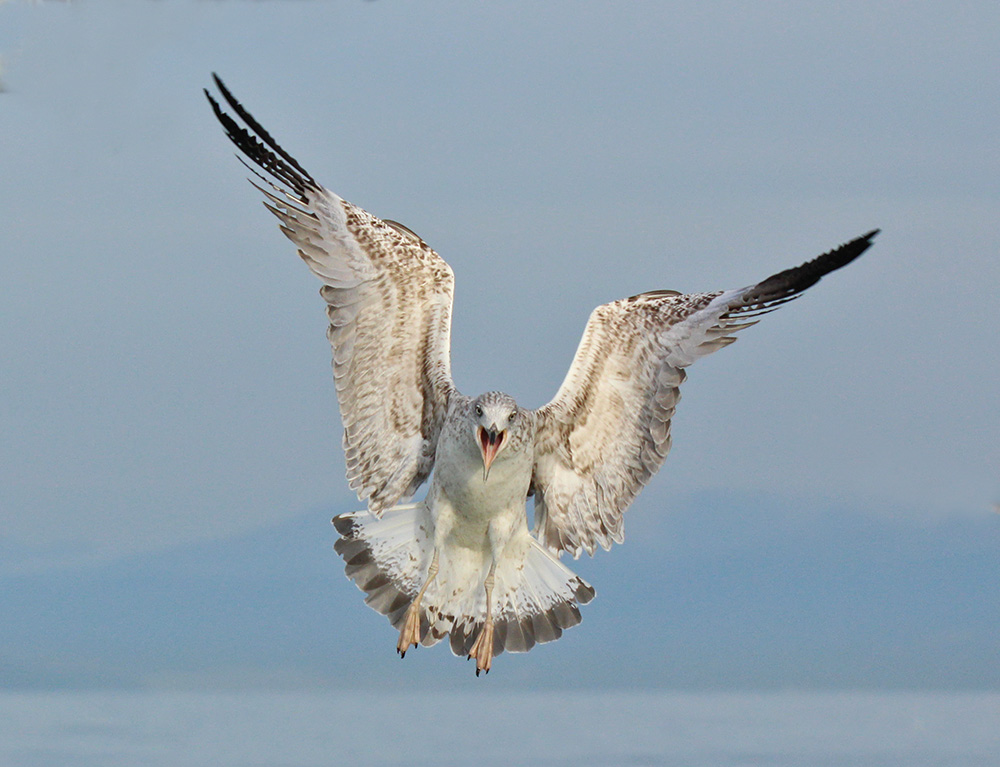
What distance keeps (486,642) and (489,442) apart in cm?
138

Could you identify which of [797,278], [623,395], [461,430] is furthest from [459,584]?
[797,278]

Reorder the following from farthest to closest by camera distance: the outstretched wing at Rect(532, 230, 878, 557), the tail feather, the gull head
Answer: the tail feather, the outstretched wing at Rect(532, 230, 878, 557), the gull head

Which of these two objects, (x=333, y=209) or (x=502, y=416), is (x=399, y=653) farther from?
(x=333, y=209)

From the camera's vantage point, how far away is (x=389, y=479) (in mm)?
8188

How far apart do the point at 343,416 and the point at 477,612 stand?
1468 mm

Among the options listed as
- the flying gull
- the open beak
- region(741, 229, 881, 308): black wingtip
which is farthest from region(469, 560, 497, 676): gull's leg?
region(741, 229, 881, 308): black wingtip

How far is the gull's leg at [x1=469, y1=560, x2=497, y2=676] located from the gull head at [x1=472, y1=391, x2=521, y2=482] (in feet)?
2.94

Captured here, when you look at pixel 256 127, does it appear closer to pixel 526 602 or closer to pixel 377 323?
pixel 377 323

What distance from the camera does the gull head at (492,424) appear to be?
740cm

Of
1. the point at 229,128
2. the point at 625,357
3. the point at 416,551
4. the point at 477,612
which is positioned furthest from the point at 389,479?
the point at 229,128

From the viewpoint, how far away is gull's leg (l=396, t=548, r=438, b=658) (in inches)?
314

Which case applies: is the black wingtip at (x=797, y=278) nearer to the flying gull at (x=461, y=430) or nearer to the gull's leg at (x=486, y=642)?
the flying gull at (x=461, y=430)

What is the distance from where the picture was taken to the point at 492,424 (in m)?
7.39

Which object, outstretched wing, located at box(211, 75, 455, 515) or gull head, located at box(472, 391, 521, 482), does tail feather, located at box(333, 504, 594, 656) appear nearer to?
outstretched wing, located at box(211, 75, 455, 515)
